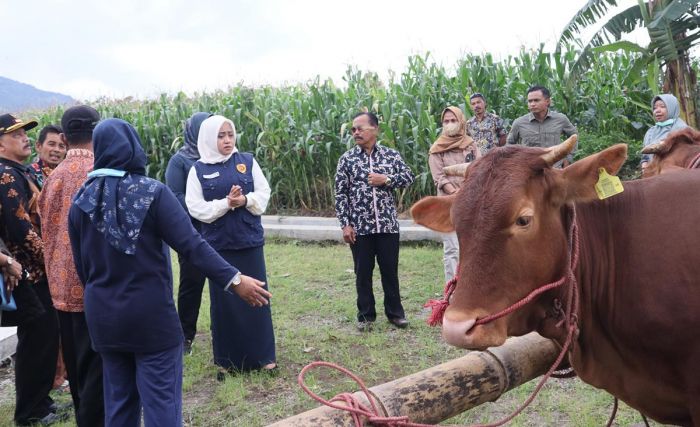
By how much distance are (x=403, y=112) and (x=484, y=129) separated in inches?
115

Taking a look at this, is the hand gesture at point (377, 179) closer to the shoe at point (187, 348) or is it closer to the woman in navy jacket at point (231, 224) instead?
the woman in navy jacket at point (231, 224)

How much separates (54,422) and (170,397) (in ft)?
5.48

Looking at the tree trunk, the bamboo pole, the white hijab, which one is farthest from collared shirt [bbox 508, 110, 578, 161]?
the bamboo pole

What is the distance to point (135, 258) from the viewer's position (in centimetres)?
315

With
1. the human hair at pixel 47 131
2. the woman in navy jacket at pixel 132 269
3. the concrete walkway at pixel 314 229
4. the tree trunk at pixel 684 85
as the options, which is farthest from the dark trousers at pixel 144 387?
the tree trunk at pixel 684 85

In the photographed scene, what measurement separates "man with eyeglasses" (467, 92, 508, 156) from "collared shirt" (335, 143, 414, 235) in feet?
6.47

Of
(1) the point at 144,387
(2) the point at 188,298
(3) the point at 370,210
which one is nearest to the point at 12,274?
(1) the point at 144,387

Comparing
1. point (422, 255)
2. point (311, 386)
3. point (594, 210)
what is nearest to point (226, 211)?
point (311, 386)

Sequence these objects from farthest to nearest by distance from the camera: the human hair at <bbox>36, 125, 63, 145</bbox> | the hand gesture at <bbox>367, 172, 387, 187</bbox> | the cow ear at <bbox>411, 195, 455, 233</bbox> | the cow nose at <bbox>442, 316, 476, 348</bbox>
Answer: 1. the hand gesture at <bbox>367, 172, 387, 187</bbox>
2. the human hair at <bbox>36, 125, 63, 145</bbox>
3. the cow ear at <bbox>411, 195, 455, 233</bbox>
4. the cow nose at <bbox>442, 316, 476, 348</bbox>

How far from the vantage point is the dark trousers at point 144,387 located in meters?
3.15

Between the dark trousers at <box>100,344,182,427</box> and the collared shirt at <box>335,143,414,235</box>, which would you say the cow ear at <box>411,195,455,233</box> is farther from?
the collared shirt at <box>335,143,414,235</box>

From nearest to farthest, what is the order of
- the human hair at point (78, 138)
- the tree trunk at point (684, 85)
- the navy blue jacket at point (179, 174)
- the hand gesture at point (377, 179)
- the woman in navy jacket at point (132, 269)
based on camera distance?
the woman in navy jacket at point (132, 269) < the human hair at point (78, 138) < the navy blue jacket at point (179, 174) < the hand gesture at point (377, 179) < the tree trunk at point (684, 85)

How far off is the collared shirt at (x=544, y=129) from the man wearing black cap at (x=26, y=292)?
513cm

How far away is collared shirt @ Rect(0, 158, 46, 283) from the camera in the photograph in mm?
4152
